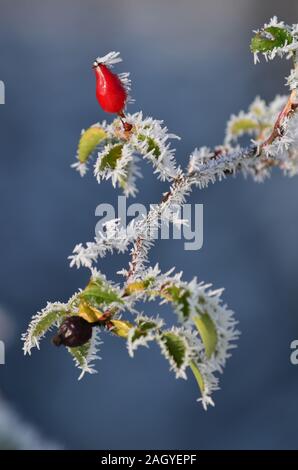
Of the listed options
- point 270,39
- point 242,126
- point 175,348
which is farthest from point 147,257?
point 242,126

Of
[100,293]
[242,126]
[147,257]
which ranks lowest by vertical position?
[100,293]

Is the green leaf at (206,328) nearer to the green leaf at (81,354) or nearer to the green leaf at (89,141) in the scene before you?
the green leaf at (81,354)

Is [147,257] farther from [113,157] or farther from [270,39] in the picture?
[270,39]

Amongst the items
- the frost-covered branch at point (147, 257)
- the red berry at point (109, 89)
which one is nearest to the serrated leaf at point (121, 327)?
the frost-covered branch at point (147, 257)

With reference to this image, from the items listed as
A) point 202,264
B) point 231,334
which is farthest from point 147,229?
point 202,264

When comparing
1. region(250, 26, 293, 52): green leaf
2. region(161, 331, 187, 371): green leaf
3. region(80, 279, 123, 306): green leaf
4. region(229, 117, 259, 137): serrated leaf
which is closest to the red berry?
region(250, 26, 293, 52): green leaf
